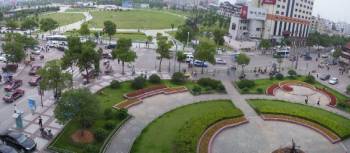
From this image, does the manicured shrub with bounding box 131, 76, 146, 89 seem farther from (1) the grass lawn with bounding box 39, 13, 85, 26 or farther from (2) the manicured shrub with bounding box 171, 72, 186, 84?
(1) the grass lawn with bounding box 39, 13, 85, 26

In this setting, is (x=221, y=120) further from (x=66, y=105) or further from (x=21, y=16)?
(x=21, y=16)

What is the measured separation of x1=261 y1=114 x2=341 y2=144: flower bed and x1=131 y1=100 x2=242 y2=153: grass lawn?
371cm

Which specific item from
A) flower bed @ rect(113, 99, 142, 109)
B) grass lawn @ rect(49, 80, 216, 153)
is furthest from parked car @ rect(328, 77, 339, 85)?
flower bed @ rect(113, 99, 142, 109)

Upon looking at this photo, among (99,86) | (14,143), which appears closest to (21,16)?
(99,86)

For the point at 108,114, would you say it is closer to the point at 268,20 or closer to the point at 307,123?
the point at 307,123

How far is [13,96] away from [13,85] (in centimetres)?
428

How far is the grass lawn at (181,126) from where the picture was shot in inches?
1109

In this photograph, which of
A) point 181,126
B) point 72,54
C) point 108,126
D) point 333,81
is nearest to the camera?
point 108,126

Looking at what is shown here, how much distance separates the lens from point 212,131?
31797mm

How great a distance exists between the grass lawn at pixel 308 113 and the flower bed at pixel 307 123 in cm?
42

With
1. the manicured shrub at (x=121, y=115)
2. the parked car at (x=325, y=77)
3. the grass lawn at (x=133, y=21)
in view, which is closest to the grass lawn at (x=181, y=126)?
the manicured shrub at (x=121, y=115)

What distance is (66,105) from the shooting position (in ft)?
89.7

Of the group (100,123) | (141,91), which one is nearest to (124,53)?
(141,91)

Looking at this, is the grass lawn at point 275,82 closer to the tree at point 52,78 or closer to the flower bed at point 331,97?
the flower bed at point 331,97
